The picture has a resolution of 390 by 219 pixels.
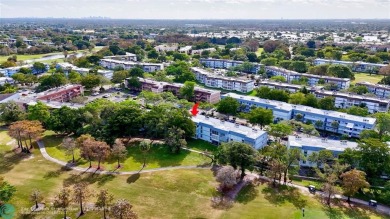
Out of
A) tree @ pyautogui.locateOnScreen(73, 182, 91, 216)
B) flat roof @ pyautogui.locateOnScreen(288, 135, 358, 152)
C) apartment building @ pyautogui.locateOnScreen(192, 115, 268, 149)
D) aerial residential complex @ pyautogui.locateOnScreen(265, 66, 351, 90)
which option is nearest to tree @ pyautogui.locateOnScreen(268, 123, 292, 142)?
apartment building @ pyautogui.locateOnScreen(192, 115, 268, 149)

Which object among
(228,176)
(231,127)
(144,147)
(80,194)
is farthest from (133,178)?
(231,127)

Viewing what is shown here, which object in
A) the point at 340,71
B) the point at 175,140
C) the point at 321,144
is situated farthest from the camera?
the point at 340,71

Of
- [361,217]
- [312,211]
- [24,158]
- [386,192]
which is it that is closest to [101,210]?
[24,158]

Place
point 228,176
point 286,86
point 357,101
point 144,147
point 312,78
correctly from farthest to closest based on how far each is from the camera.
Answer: point 312,78
point 286,86
point 357,101
point 144,147
point 228,176

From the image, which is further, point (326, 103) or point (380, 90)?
point (380, 90)

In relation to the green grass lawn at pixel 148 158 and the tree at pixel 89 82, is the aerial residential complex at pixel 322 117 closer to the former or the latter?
the green grass lawn at pixel 148 158

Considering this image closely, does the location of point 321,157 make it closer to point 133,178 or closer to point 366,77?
point 133,178

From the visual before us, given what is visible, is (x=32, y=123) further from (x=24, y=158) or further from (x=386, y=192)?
(x=386, y=192)
